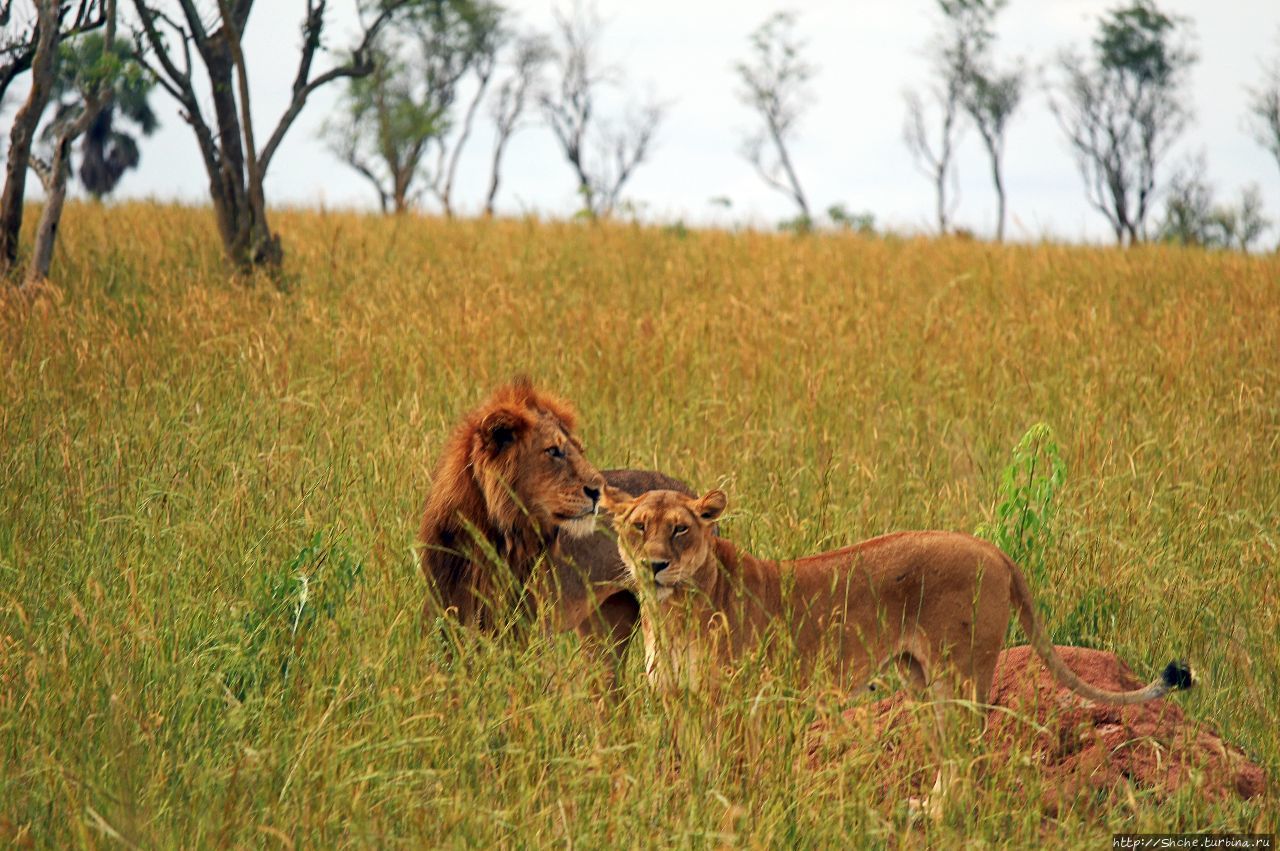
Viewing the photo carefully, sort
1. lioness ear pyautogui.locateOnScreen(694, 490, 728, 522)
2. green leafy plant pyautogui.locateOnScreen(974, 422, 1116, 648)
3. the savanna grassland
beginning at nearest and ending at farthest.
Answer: the savanna grassland
lioness ear pyautogui.locateOnScreen(694, 490, 728, 522)
green leafy plant pyautogui.locateOnScreen(974, 422, 1116, 648)

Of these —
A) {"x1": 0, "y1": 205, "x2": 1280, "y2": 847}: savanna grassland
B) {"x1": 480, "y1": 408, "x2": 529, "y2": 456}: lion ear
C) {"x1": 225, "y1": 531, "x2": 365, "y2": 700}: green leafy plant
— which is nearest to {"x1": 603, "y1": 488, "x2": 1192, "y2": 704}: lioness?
{"x1": 0, "y1": 205, "x2": 1280, "y2": 847}: savanna grassland

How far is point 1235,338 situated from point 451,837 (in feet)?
25.8

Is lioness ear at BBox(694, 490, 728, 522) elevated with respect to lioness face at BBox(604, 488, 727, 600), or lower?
elevated

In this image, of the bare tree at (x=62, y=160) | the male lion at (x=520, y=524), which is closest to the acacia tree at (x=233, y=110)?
the bare tree at (x=62, y=160)

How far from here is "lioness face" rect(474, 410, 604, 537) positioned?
4449 mm

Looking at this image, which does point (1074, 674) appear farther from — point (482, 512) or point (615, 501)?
point (482, 512)

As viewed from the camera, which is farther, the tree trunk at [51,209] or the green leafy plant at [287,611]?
the tree trunk at [51,209]

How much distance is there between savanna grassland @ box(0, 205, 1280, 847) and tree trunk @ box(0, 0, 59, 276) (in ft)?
1.70

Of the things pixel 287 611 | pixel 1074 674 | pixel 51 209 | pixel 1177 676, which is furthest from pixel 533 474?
pixel 51 209

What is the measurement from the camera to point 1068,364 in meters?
8.55

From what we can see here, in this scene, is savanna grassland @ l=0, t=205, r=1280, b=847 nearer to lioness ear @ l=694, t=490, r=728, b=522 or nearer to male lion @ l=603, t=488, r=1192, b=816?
male lion @ l=603, t=488, r=1192, b=816

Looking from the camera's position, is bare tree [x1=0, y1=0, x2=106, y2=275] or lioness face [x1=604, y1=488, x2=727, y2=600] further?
bare tree [x1=0, y1=0, x2=106, y2=275]

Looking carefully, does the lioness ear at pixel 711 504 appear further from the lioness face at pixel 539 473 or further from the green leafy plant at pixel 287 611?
the green leafy plant at pixel 287 611

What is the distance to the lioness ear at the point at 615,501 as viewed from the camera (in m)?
4.16
